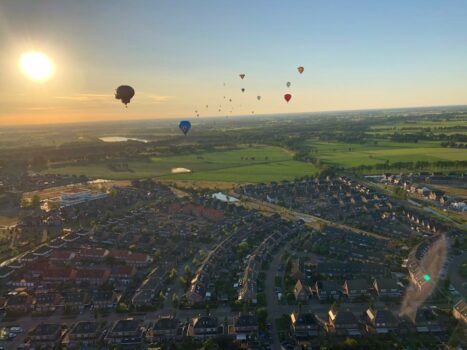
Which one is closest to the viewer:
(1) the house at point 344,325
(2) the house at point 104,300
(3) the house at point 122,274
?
(1) the house at point 344,325

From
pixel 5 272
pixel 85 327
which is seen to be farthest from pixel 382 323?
pixel 5 272

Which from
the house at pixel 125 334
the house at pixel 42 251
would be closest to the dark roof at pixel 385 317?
the house at pixel 125 334

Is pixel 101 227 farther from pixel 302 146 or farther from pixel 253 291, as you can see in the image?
pixel 302 146

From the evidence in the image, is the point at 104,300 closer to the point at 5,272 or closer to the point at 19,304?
the point at 19,304

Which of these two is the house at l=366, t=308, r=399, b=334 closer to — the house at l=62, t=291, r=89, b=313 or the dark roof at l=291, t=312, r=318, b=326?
the dark roof at l=291, t=312, r=318, b=326

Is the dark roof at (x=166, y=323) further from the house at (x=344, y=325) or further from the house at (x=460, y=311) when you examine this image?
the house at (x=460, y=311)

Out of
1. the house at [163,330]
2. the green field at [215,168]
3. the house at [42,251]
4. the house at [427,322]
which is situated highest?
the green field at [215,168]
